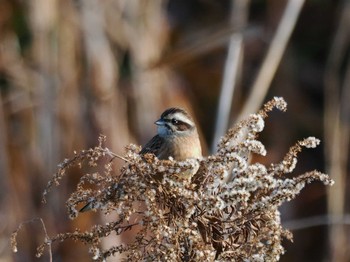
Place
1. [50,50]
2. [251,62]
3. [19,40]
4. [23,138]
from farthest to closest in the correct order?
[251,62], [19,40], [23,138], [50,50]

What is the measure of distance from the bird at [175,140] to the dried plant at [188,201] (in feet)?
4.06

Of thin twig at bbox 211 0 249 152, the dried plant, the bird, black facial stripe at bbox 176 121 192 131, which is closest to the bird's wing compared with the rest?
the bird

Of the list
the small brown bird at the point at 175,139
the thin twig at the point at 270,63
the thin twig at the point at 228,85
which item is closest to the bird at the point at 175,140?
the small brown bird at the point at 175,139

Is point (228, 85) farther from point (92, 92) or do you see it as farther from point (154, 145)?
point (154, 145)

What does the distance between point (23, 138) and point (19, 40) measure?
126 centimetres

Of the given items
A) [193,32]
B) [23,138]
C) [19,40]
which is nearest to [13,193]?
[23,138]

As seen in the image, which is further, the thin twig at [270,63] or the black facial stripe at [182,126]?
the thin twig at [270,63]

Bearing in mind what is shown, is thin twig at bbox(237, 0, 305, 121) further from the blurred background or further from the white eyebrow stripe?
the white eyebrow stripe

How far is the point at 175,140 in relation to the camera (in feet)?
11.6

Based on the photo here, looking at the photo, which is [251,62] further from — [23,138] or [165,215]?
[165,215]

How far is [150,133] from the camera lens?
5465 mm

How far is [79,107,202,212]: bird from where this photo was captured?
349 centimetres

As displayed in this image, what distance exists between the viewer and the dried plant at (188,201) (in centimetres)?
205

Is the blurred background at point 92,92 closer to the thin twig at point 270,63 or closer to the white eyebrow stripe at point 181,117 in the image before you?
the thin twig at point 270,63
